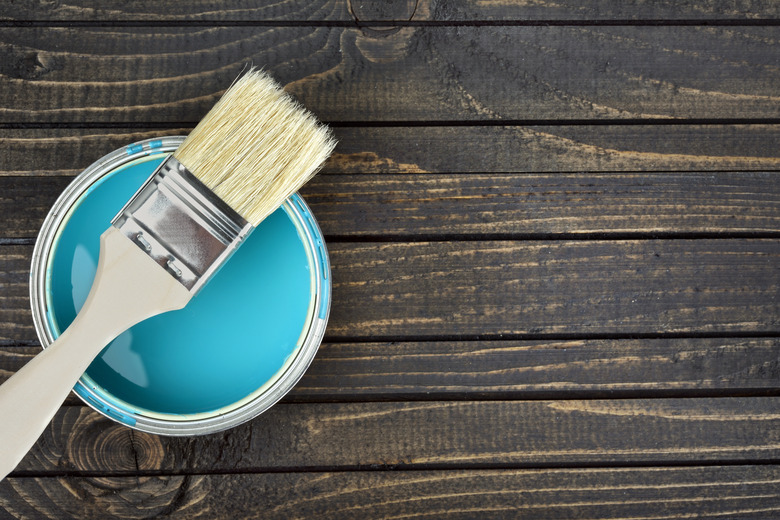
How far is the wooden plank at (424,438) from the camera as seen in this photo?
0.99 meters

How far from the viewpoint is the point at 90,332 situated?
74cm

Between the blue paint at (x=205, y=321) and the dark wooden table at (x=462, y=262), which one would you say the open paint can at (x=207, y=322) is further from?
the dark wooden table at (x=462, y=262)

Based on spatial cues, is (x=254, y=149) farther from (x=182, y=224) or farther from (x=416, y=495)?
(x=416, y=495)

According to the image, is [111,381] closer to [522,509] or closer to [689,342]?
[522,509]

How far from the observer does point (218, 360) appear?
859mm

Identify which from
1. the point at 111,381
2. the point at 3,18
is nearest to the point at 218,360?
the point at 111,381

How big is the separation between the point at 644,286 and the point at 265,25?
80cm

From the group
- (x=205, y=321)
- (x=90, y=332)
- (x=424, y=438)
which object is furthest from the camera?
(x=424, y=438)

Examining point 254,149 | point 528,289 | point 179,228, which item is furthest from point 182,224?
point 528,289

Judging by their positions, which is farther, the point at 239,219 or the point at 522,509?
the point at 522,509

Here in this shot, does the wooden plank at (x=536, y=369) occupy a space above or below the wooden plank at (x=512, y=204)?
below

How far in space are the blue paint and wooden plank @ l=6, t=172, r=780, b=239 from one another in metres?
0.16

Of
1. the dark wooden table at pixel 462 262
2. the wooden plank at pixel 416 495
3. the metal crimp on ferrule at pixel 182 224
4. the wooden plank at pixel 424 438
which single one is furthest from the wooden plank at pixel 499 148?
the wooden plank at pixel 416 495

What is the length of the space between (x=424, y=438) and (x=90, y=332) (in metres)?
0.56
